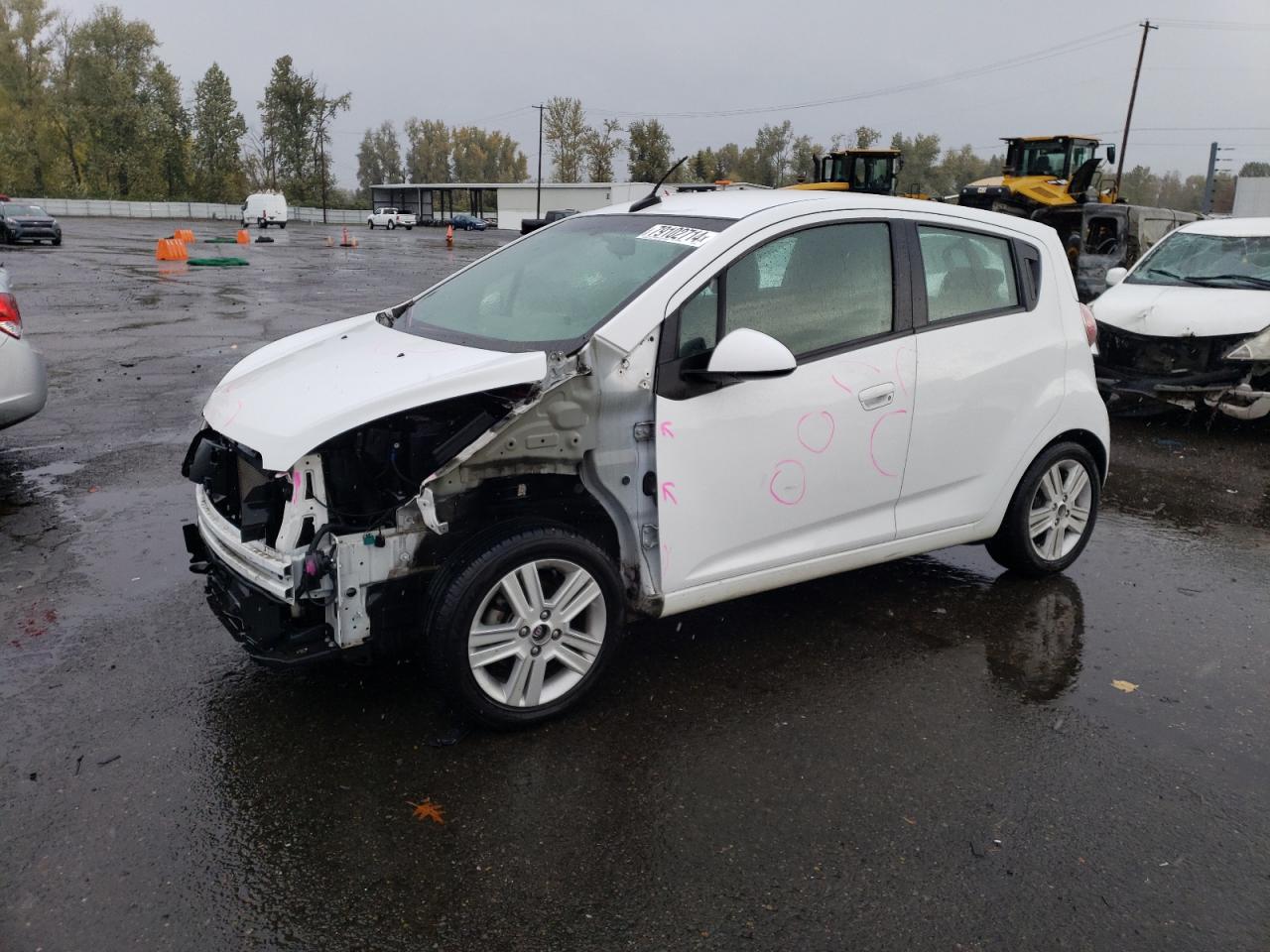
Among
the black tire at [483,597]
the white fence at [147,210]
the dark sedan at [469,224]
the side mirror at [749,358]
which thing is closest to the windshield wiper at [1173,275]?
the side mirror at [749,358]

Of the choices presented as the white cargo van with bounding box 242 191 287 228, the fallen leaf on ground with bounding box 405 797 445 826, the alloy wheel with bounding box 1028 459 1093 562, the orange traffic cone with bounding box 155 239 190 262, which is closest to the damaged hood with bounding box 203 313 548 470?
the fallen leaf on ground with bounding box 405 797 445 826

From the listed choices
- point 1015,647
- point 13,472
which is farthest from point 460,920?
point 13,472

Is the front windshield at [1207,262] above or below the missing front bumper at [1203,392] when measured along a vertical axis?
above

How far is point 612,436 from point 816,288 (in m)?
1.17

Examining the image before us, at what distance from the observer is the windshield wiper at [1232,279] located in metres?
9.22

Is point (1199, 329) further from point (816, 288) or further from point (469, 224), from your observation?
point (469, 224)

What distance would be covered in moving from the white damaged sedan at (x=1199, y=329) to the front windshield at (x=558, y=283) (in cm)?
655

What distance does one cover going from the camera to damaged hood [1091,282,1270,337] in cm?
865

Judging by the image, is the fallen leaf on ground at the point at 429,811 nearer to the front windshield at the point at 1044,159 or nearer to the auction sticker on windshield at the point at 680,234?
the auction sticker on windshield at the point at 680,234

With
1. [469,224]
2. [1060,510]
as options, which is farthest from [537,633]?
[469,224]

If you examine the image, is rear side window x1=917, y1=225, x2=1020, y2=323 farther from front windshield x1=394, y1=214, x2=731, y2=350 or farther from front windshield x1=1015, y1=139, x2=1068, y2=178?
front windshield x1=1015, y1=139, x2=1068, y2=178

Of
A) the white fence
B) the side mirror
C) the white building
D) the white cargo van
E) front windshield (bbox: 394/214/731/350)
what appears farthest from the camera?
the white building

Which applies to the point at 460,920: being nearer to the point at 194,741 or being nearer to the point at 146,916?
the point at 146,916

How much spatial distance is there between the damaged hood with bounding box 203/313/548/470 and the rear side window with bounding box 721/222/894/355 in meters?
0.80
